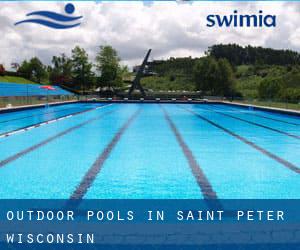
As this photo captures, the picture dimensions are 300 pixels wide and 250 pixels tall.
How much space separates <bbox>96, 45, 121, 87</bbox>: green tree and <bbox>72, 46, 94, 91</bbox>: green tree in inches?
57.6

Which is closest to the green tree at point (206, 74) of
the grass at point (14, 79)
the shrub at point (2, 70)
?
the grass at point (14, 79)

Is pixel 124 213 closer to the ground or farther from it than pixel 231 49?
closer to the ground

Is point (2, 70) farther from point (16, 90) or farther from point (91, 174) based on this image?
point (91, 174)

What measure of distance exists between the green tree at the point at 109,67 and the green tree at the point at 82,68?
1.46 metres

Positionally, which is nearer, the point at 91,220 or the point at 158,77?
the point at 91,220

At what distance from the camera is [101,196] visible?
5.12 meters

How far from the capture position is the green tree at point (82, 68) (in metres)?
56.1

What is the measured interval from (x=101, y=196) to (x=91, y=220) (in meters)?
1.04

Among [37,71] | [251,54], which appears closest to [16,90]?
[37,71]

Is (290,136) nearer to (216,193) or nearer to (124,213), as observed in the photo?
(216,193)

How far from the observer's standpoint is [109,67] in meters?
56.7

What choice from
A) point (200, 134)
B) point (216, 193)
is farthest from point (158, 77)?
point (216, 193)

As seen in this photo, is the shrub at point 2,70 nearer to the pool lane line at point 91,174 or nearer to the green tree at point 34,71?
the green tree at point 34,71

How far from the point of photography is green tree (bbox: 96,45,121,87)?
186 feet
